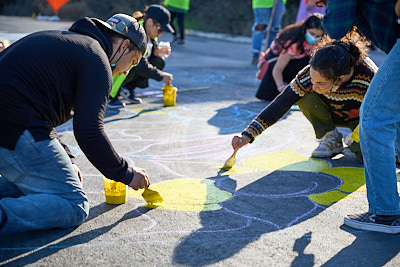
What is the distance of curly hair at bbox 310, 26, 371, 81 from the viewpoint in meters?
3.19

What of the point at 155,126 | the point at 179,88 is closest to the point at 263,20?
the point at 179,88

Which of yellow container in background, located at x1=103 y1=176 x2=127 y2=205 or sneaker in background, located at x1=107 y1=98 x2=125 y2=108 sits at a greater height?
yellow container in background, located at x1=103 y1=176 x2=127 y2=205

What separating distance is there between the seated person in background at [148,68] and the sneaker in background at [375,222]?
3211mm

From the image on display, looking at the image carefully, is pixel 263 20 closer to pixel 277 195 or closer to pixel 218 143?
pixel 218 143

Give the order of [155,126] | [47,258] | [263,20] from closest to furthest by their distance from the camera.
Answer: [47,258]
[155,126]
[263,20]

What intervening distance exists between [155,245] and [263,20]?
7161 mm

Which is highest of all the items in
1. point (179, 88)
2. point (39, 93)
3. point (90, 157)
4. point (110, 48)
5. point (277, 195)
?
point (110, 48)

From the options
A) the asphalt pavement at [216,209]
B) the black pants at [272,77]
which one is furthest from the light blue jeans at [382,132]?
the black pants at [272,77]

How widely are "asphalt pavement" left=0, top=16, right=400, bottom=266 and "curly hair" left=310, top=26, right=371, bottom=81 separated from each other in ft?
2.40

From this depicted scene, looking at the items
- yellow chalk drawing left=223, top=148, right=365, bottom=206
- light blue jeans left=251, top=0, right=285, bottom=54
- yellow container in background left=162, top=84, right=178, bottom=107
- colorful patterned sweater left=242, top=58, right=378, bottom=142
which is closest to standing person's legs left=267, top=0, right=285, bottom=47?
light blue jeans left=251, top=0, right=285, bottom=54

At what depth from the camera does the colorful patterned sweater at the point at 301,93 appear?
3430 mm

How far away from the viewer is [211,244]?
2.46 m

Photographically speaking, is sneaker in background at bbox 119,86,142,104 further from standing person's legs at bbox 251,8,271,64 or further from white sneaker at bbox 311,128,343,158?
standing person's legs at bbox 251,8,271,64

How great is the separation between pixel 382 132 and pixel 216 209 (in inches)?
38.8
